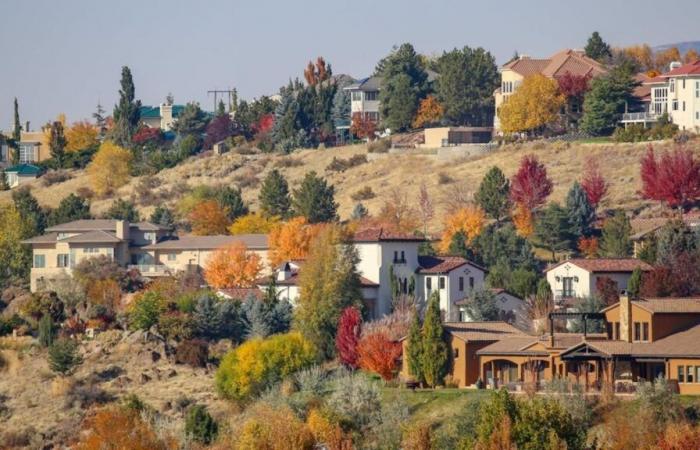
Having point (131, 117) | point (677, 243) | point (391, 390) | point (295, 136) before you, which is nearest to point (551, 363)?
point (391, 390)

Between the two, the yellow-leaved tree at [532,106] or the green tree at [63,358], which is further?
the yellow-leaved tree at [532,106]

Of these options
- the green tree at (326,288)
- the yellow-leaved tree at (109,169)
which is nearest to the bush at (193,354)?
the green tree at (326,288)

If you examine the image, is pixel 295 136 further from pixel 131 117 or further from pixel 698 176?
pixel 698 176

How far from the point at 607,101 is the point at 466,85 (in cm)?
1491

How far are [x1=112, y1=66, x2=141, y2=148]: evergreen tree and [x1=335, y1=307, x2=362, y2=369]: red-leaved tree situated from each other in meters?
68.7

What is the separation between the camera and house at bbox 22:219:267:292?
115000 millimetres

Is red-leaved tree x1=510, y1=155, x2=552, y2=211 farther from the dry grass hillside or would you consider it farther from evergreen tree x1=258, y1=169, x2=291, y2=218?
evergreen tree x1=258, y1=169, x2=291, y2=218

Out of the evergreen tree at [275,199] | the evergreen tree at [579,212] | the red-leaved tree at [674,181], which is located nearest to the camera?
the evergreen tree at [579,212]

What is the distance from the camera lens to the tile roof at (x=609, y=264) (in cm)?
9975

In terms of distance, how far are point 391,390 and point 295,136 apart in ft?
226

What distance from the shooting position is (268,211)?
410 ft

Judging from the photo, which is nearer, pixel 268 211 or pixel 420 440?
pixel 420 440

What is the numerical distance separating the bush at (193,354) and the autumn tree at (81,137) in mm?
67278

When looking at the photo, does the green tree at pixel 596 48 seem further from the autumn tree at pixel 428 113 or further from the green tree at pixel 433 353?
the green tree at pixel 433 353
